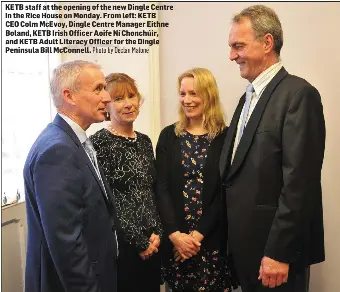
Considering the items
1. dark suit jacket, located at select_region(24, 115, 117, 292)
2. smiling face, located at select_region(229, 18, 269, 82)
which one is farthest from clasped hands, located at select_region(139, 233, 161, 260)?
smiling face, located at select_region(229, 18, 269, 82)

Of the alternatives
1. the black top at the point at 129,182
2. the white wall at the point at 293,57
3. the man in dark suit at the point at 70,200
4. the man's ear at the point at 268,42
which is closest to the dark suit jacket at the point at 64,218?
the man in dark suit at the point at 70,200

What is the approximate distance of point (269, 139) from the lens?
112cm

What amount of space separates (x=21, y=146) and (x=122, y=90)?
0.51m

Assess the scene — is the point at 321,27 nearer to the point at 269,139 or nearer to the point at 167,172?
the point at 269,139

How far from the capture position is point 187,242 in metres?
1.43

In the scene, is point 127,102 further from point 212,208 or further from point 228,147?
point 212,208

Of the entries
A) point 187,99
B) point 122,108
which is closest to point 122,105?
point 122,108

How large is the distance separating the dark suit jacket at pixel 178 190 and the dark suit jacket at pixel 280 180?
192mm

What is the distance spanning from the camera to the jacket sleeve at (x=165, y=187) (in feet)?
4.82

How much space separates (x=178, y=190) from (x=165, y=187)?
0.06 m

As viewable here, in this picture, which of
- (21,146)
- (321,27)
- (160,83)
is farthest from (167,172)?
(321,27)

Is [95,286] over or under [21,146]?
under

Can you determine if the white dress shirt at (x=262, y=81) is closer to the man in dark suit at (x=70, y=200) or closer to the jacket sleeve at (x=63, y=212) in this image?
the man in dark suit at (x=70, y=200)

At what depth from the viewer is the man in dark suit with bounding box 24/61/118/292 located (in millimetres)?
979
